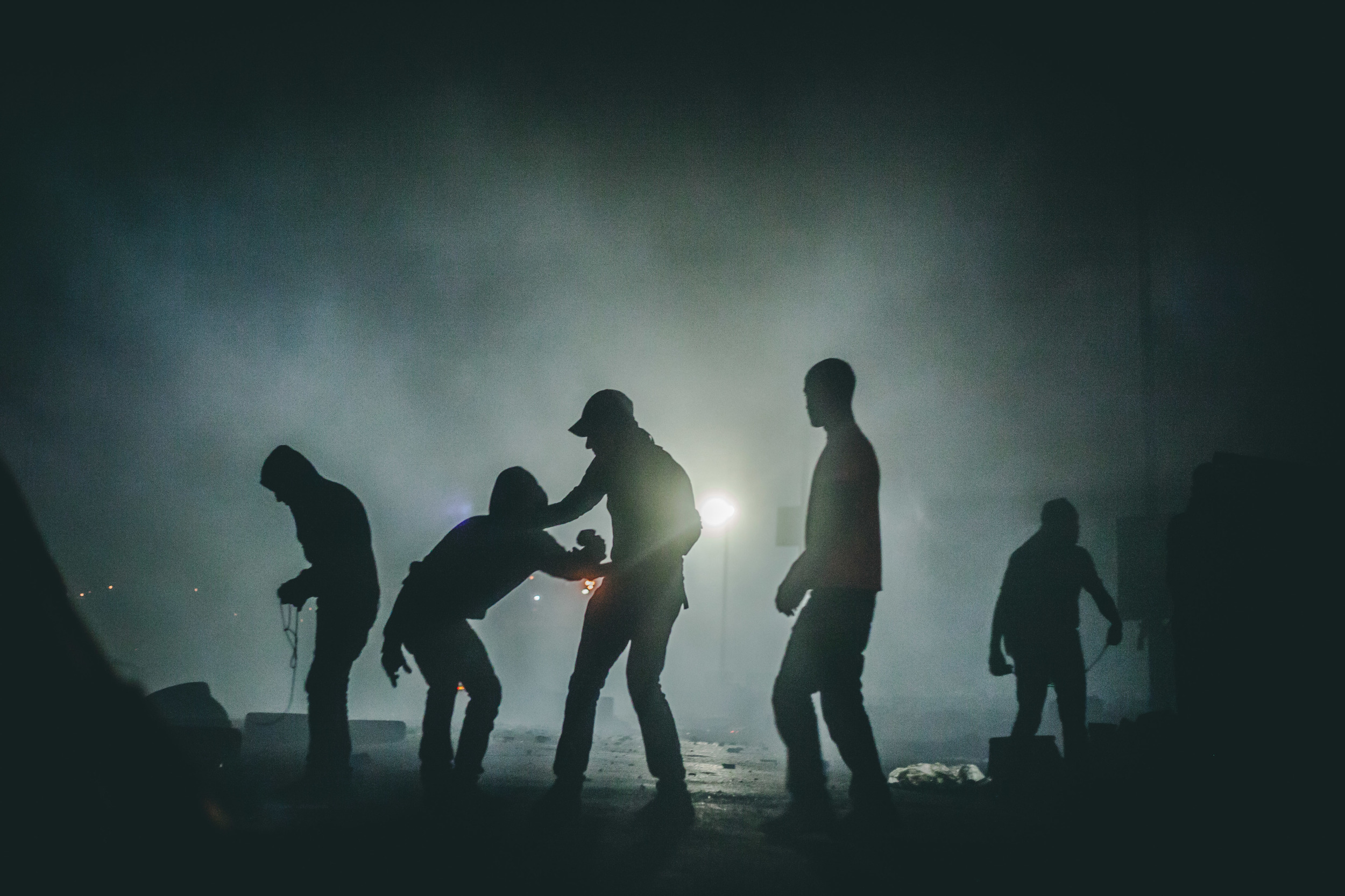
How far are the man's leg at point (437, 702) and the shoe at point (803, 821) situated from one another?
2021 millimetres

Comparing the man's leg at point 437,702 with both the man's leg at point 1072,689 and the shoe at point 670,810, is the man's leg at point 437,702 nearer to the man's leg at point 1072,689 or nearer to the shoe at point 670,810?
the shoe at point 670,810

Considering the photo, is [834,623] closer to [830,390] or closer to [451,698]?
[830,390]

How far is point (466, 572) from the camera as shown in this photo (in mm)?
4930

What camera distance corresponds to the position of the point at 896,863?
310 centimetres

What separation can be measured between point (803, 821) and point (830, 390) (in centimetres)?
211

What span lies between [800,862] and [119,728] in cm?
245

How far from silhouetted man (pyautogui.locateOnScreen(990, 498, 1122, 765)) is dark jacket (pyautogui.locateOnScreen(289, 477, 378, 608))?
479 centimetres

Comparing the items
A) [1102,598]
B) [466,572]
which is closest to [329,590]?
[466,572]

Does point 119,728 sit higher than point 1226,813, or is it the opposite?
point 119,728

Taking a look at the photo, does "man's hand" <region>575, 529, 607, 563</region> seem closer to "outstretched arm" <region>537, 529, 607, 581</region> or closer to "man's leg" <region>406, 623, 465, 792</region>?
"outstretched arm" <region>537, 529, 607, 581</region>

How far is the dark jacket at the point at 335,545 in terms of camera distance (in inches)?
204

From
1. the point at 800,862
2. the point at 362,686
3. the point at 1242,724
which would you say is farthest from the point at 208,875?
the point at 362,686

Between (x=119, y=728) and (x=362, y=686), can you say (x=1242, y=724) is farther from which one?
(x=362, y=686)

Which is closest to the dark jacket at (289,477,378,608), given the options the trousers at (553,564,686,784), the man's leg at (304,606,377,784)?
the man's leg at (304,606,377,784)
